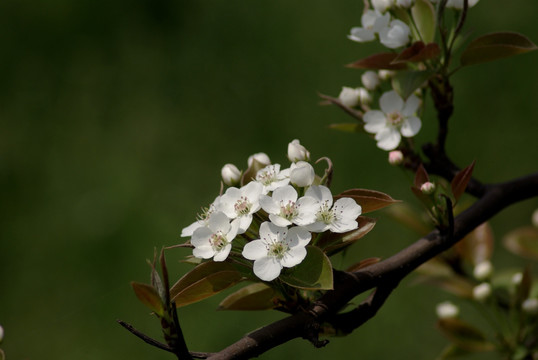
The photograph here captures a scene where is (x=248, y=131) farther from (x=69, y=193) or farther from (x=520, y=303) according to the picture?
(x=520, y=303)

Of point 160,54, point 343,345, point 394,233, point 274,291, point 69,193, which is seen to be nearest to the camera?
point 274,291

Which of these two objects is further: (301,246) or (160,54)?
(160,54)

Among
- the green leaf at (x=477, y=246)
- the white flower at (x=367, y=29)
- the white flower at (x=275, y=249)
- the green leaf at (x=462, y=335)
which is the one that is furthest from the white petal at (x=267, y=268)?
the green leaf at (x=477, y=246)

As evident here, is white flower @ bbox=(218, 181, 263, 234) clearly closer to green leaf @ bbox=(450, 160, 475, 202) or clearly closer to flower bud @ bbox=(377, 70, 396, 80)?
green leaf @ bbox=(450, 160, 475, 202)

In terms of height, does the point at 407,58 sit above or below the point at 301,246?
above

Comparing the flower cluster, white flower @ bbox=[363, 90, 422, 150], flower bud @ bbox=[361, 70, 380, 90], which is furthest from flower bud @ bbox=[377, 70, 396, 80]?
the flower cluster

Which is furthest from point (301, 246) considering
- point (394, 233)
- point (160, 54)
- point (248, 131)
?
point (160, 54)

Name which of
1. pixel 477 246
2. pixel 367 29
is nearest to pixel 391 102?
pixel 367 29
